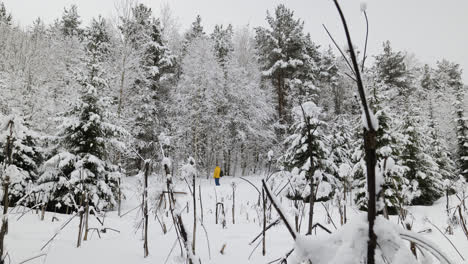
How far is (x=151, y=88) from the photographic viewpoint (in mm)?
20891

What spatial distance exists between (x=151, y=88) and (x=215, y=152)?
7684 millimetres

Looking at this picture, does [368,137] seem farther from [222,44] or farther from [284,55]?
[222,44]

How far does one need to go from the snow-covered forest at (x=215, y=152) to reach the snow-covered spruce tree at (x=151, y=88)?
0.41 feet

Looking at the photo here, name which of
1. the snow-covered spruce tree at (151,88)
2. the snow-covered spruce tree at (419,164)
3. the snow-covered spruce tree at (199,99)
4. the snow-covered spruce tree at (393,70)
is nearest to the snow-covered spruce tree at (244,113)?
the snow-covered spruce tree at (199,99)

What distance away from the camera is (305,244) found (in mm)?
451

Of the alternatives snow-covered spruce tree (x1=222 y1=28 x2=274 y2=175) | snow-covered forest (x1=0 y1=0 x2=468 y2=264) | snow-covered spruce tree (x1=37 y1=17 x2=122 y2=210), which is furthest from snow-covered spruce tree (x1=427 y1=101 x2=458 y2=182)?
snow-covered spruce tree (x1=37 y1=17 x2=122 y2=210)

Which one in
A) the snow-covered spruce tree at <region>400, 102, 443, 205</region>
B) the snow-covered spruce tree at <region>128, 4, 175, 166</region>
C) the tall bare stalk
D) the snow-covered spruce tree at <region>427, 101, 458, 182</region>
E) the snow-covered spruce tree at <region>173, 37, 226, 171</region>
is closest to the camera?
the tall bare stalk

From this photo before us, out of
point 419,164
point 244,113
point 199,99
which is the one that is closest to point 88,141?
point 199,99

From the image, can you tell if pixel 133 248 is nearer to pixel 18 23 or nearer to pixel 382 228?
pixel 382 228

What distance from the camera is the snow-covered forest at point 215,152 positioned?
44.4 inches

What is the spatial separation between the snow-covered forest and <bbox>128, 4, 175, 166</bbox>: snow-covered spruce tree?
0.12 m

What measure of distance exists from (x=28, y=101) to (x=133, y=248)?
1661 centimetres

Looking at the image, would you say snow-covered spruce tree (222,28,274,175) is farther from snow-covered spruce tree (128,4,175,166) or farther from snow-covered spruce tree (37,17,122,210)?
snow-covered spruce tree (37,17,122,210)

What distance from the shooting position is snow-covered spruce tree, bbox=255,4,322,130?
21.9m
